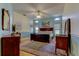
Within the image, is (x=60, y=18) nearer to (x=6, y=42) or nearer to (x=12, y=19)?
(x=12, y=19)

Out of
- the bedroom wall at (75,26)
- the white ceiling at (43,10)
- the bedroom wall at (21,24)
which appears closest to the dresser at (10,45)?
the bedroom wall at (21,24)

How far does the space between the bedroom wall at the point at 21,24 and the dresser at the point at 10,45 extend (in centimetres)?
18

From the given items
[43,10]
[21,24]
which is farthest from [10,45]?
[43,10]

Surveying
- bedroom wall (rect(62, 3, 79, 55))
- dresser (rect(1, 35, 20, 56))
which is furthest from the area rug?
bedroom wall (rect(62, 3, 79, 55))

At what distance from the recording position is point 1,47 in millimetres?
2227

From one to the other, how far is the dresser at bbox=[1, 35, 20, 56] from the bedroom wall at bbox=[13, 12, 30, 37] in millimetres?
180

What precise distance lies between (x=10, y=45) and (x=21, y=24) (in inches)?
20.5

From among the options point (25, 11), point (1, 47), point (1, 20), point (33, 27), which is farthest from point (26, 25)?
point (1, 47)

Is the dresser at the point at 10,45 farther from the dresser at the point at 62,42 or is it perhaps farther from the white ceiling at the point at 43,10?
the dresser at the point at 62,42

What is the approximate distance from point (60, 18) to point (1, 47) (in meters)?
1.51

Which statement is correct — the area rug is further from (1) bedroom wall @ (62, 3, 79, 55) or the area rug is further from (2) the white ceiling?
(2) the white ceiling

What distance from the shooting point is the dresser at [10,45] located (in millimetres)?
2250

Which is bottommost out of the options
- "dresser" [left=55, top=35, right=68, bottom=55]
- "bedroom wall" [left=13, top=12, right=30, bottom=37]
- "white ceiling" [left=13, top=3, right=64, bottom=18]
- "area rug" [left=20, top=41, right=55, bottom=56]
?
"area rug" [left=20, top=41, right=55, bottom=56]

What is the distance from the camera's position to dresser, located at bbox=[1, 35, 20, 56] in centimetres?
225
